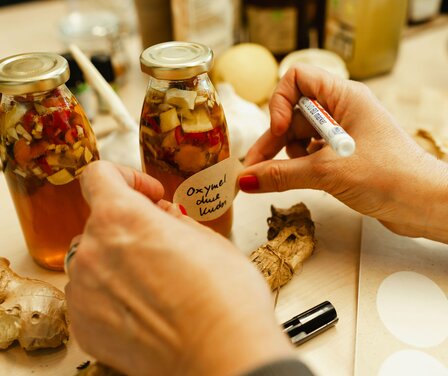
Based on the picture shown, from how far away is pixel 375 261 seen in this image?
2.19ft

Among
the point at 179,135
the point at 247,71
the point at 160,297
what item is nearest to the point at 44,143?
the point at 179,135

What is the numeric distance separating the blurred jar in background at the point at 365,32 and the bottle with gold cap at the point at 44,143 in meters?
0.75

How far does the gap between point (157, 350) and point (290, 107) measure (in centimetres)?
42

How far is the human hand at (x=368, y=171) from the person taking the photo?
626mm

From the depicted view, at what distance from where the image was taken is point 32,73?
0.54 metres

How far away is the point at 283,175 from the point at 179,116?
0.17 metres

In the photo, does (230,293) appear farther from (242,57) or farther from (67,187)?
(242,57)

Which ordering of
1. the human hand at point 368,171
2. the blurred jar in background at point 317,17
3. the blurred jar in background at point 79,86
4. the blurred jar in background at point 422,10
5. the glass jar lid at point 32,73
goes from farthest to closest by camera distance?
the blurred jar in background at point 422,10 < the blurred jar in background at point 317,17 < the blurred jar in background at point 79,86 < the human hand at point 368,171 < the glass jar lid at point 32,73

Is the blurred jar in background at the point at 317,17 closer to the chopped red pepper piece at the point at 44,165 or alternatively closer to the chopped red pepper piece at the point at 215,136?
the chopped red pepper piece at the point at 215,136

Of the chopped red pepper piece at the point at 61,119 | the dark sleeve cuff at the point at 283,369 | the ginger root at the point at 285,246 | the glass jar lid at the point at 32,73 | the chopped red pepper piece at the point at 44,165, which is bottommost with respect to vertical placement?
the ginger root at the point at 285,246

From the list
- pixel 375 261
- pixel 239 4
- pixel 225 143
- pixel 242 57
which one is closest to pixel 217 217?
pixel 225 143

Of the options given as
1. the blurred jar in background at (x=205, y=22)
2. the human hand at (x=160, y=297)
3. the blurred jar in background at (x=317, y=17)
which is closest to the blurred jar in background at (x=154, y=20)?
the blurred jar in background at (x=205, y=22)

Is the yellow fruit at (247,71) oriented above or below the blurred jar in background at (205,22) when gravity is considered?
below

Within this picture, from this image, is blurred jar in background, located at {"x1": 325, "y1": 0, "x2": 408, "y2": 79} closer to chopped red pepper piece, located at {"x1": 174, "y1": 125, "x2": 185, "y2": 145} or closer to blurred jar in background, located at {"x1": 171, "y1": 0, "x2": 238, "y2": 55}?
blurred jar in background, located at {"x1": 171, "y1": 0, "x2": 238, "y2": 55}
